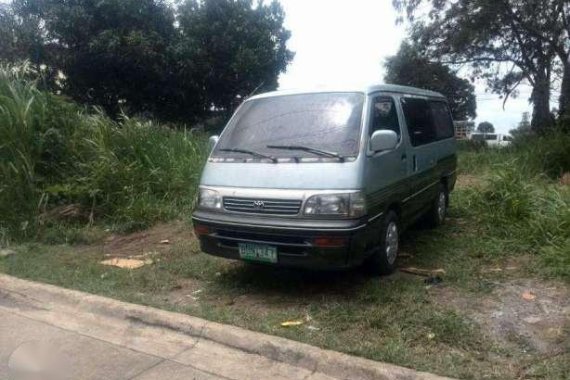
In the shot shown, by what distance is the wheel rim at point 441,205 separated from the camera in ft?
22.6

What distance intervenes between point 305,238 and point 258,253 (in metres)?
0.46

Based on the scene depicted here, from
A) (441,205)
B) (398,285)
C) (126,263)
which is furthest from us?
(441,205)

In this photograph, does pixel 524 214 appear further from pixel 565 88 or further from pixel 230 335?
pixel 565 88

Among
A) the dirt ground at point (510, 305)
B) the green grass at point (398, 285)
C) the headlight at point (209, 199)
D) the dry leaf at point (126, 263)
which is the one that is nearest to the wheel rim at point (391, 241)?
the green grass at point (398, 285)

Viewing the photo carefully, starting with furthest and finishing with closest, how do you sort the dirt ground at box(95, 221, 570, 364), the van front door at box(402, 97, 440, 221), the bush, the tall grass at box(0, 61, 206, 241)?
the tall grass at box(0, 61, 206, 241) < the van front door at box(402, 97, 440, 221) < the bush < the dirt ground at box(95, 221, 570, 364)

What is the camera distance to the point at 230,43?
16859mm

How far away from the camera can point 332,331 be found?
3.95m

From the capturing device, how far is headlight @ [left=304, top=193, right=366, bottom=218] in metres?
4.31

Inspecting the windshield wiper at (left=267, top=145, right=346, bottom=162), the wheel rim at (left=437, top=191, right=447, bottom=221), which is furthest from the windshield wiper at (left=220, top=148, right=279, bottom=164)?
the wheel rim at (left=437, top=191, right=447, bottom=221)

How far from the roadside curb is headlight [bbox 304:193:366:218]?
1.06 m

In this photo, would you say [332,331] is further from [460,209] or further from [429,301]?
[460,209]

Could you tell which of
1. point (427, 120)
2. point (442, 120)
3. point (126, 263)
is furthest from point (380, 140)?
point (126, 263)

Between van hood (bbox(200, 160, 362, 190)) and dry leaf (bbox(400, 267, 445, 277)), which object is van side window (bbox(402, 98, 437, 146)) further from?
van hood (bbox(200, 160, 362, 190))

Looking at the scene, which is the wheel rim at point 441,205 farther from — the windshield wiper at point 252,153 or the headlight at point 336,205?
the windshield wiper at point 252,153
